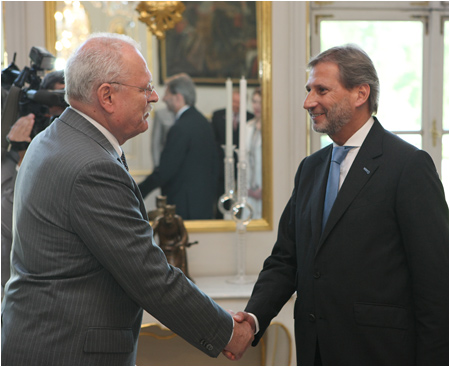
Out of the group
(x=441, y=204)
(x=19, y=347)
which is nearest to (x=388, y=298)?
(x=441, y=204)

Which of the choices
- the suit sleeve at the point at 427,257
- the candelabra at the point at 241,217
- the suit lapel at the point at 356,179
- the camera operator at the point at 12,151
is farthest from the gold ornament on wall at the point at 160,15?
the suit sleeve at the point at 427,257

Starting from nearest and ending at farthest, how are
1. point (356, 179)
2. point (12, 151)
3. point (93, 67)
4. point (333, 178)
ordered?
point (93, 67) < point (356, 179) < point (333, 178) < point (12, 151)

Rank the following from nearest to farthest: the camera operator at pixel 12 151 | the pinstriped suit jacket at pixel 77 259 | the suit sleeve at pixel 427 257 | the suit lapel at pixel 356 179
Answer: the pinstriped suit jacket at pixel 77 259, the suit sleeve at pixel 427 257, the suit lapel at pixel 356 179, the camera operator at pixel 12 151

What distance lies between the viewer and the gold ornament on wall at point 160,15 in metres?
2.98

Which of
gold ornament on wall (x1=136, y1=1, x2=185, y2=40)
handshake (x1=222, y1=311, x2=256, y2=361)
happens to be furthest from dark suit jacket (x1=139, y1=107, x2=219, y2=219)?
handshake (x1=222, y1=311, x2=256, y2=361)

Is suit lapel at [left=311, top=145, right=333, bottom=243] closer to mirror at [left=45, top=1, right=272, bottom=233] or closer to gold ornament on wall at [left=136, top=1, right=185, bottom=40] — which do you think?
mirror at [left=45, top=1, right=272, bottom=233]

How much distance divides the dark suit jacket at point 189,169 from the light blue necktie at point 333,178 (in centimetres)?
127

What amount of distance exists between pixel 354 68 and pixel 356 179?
35 cm

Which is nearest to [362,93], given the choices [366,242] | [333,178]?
[333,178]

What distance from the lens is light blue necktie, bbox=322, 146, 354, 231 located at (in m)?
1.82

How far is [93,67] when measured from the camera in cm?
162

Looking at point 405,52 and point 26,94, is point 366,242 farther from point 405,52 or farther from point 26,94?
point 405,52

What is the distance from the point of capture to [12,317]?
1559 mm

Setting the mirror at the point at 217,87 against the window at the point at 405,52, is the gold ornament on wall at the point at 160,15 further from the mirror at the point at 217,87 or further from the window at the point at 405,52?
the window at the point at 405,52
